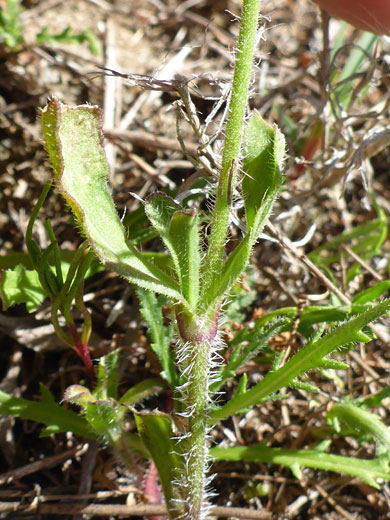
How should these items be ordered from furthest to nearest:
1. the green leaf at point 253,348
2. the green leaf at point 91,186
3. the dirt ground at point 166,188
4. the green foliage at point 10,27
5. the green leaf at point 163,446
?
the green foliage at point 10,27 → the dirt ground at point 166,188 → the green leaf at point 253,348 → the green leaf at point 163,446 → the green leaf at point 91,186

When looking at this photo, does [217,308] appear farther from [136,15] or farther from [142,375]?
[136,15]

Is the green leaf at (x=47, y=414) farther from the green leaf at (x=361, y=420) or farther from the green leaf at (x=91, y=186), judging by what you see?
the green leaf at (x=361, y=420)

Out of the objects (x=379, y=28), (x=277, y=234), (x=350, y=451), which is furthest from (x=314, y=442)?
(x=379, y=28)

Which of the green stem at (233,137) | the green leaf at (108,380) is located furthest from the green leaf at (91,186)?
the green leaf at (108,380)

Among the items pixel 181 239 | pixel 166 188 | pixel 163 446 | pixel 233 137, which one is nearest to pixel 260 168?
pixel 233 137

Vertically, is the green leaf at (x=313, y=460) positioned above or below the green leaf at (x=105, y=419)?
below

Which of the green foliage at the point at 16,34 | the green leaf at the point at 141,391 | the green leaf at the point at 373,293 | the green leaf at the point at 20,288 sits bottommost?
the green leaf at the point at 141,391

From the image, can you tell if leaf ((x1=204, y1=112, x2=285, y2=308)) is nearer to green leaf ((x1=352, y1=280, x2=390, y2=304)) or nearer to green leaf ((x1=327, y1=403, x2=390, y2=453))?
green leaf ((x1=352, y1=280, x2=390, y2=304))
